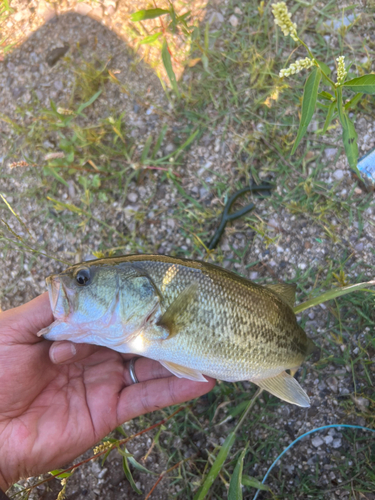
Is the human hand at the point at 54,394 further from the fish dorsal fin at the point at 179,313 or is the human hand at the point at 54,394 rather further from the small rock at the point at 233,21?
the small rock at the point at 233,21

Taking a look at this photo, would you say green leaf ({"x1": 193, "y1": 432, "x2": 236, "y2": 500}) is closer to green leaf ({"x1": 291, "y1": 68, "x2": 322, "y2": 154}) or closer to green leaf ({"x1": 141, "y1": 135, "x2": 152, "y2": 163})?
green leaf ({"x1": 291, "y1": 68, "x2": 322, "y2": 154})

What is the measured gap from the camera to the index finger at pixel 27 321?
273 centimetres

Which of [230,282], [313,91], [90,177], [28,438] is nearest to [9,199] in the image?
[90,177]

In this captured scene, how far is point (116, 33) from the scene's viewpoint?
401 centimetres

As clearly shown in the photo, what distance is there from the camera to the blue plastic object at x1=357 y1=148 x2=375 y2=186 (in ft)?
11.0

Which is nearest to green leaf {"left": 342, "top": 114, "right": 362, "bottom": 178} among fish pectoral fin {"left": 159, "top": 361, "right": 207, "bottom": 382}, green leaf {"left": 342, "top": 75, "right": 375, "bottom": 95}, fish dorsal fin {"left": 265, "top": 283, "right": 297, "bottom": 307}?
green leaf {"left": 342, "top": 75, "right": 375, "bottom": 95}

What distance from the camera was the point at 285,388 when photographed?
2.82 metres

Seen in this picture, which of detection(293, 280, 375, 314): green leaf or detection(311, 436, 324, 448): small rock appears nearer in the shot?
detection(293, 280, 375, 314): green leaf

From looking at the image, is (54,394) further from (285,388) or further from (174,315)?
(285,388)

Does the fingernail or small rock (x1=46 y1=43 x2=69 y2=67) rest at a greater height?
small rock (x1=46 y1=43 x2=69 y2=67)

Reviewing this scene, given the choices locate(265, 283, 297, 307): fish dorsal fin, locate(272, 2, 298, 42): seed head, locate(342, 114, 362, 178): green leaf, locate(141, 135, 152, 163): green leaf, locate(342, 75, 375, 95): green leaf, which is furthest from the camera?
locate(141, 135, 152, 163): green leaf

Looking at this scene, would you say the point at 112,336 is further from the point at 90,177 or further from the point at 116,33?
the point at 116,33

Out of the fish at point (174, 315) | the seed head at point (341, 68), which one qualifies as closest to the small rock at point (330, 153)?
the seed head at point (341, 68)

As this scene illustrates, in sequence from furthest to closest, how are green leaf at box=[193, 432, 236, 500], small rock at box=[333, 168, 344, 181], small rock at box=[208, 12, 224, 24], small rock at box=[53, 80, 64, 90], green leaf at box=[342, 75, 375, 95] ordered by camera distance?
small rock at box=[53, 80, 64, 90]
small rock at box=[208, 12, 224, 24]
small rock at box=[333, 168, 344, 181]
green leaf at box=[193, 432, 236, 500]
green leaf at box=[342, 75, 375, 95]
